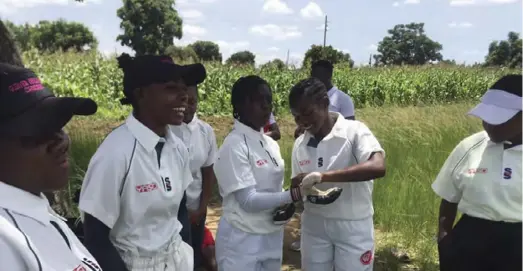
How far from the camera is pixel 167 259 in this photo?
2.17 metres

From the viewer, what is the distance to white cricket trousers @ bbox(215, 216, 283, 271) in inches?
108

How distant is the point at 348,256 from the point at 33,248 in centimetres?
203

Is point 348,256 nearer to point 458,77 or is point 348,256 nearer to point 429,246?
point 429,246

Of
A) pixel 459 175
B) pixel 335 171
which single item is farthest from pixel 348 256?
pixel 459 175

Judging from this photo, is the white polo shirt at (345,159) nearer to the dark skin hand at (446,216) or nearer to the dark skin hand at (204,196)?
the dark skin hand at (446,216)

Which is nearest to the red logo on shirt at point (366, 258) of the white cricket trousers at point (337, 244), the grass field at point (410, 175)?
the white cricket trousers at point (337, 244)

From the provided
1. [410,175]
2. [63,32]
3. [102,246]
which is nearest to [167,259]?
[102,246]

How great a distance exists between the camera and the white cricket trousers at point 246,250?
8.98 feet

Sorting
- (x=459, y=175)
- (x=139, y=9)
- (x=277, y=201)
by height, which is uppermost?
(x=139, y=9)

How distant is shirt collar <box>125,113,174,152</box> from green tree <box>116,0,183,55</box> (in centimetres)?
3062

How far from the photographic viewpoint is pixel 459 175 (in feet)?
8.60

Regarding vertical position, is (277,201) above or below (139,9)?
below

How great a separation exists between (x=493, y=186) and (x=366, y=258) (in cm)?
84

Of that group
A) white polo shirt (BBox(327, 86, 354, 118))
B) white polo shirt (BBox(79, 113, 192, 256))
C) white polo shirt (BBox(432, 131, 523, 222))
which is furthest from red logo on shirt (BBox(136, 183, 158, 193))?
white polo shirt (BBox(327, 86, 354, 118))
